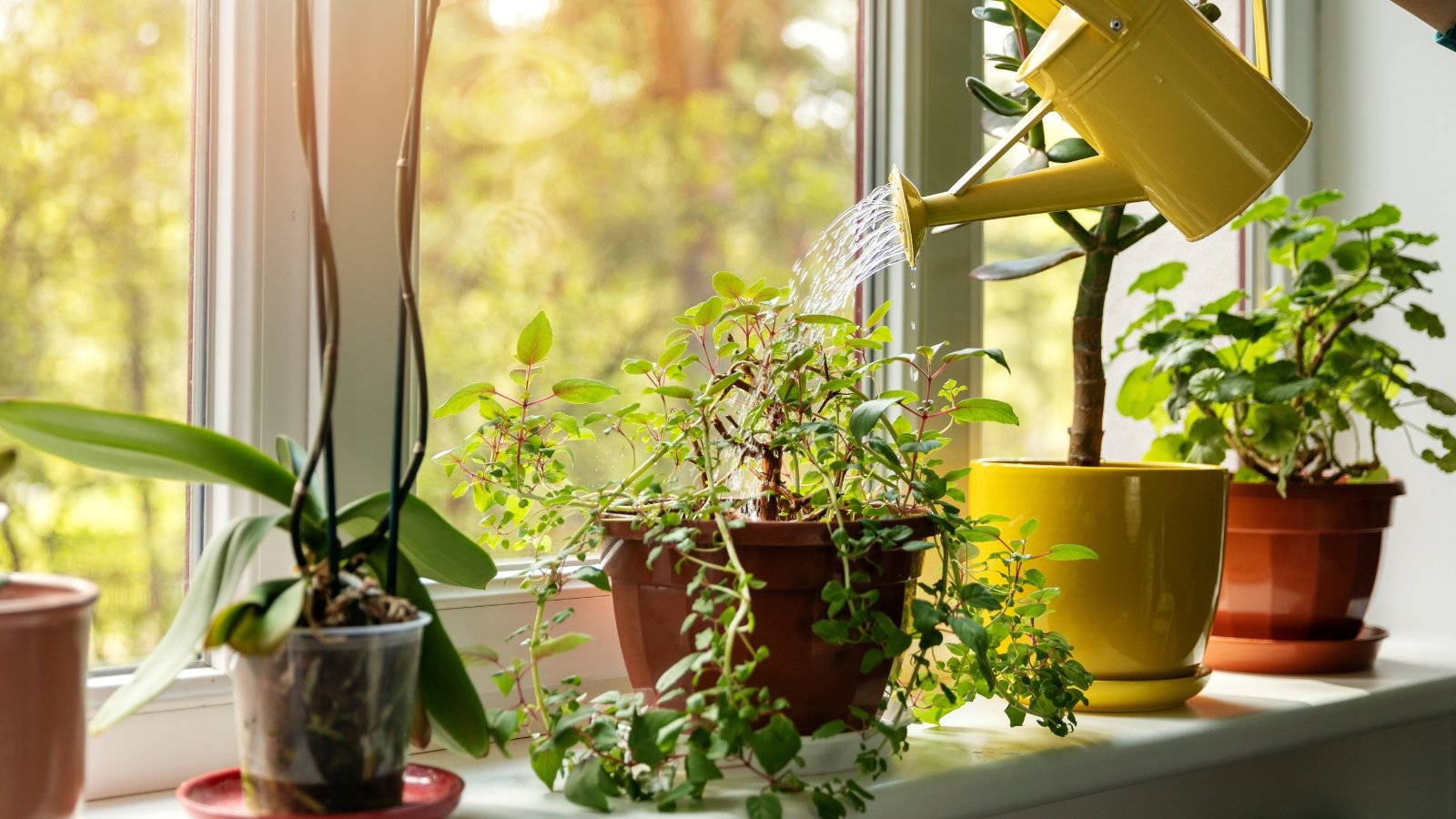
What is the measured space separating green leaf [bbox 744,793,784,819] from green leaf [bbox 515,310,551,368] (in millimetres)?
341

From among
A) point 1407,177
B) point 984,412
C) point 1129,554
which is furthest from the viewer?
point 1407,177

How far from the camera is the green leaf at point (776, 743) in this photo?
707 millimetres

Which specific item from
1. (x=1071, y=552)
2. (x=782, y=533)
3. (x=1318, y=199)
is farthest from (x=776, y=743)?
(x=1318, y=199)

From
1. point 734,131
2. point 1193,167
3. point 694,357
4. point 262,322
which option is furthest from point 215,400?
point 1193,167

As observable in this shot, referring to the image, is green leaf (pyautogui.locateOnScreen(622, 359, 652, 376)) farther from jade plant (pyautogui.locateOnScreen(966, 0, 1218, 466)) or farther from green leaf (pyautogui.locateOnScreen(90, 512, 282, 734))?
jade plant (pyautogui.locateOnScreen(966, 0, 1218, 466))

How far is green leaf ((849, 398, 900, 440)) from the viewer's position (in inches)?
31.6

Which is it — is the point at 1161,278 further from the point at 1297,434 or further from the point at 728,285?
the point at 728,285

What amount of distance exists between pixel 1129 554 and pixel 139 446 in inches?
29.9

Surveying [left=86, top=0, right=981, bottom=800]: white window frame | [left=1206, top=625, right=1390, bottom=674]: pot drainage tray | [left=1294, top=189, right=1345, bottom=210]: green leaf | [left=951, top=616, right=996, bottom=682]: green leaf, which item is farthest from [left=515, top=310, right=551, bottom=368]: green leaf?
[left=1294, top=189, right=1345, bottom=210]: green leaf

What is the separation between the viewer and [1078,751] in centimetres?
91

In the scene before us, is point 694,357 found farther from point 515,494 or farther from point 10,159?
point 10,159

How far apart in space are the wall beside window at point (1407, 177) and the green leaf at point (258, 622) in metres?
1.44

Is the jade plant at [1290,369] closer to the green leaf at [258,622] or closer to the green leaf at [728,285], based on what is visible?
the green leaf at [728,285]

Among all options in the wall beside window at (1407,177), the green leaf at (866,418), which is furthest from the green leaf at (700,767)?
the wall beside window at (1407,177)
